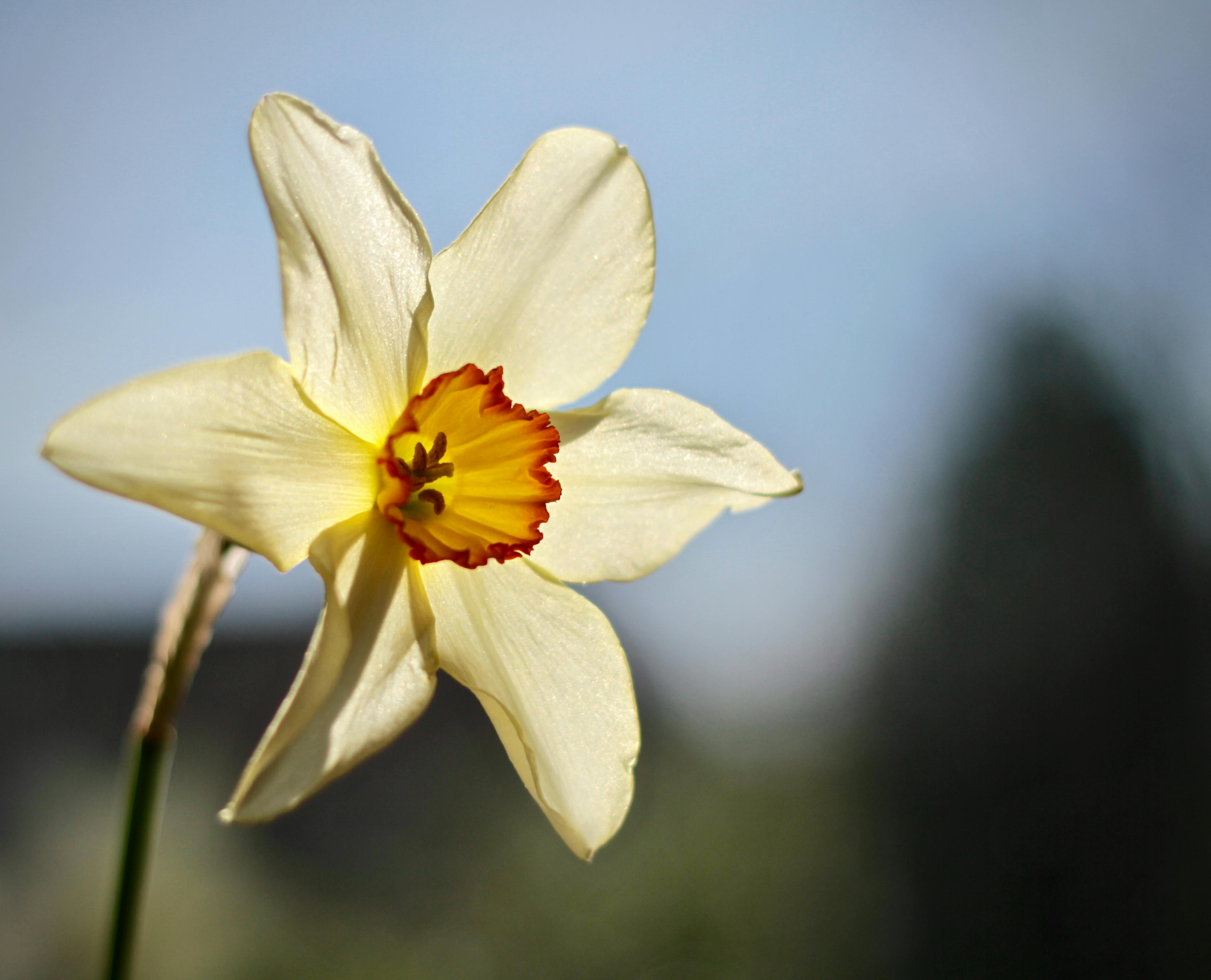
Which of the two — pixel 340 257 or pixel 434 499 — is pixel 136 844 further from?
pixel 340 257

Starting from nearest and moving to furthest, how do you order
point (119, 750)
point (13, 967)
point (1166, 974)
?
point (13, 967), point (119, 750), point (1166, 974)

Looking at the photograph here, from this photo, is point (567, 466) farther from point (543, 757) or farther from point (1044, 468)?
point (1044, 468)

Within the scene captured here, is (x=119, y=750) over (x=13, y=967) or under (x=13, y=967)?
over

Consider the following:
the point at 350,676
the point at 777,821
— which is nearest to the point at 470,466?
the point at 350,676

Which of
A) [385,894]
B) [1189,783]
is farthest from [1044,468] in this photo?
[385,894]

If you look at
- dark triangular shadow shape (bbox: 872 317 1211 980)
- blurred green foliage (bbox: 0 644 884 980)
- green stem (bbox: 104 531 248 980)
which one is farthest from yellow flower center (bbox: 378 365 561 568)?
dark triangular shadow shape (bbox: 872 317 1211 980)

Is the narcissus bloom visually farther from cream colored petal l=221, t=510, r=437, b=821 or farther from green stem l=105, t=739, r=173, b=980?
green stem l=105, t=739, r=173, b=980

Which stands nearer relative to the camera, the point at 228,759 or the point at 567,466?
the point at 567,466
